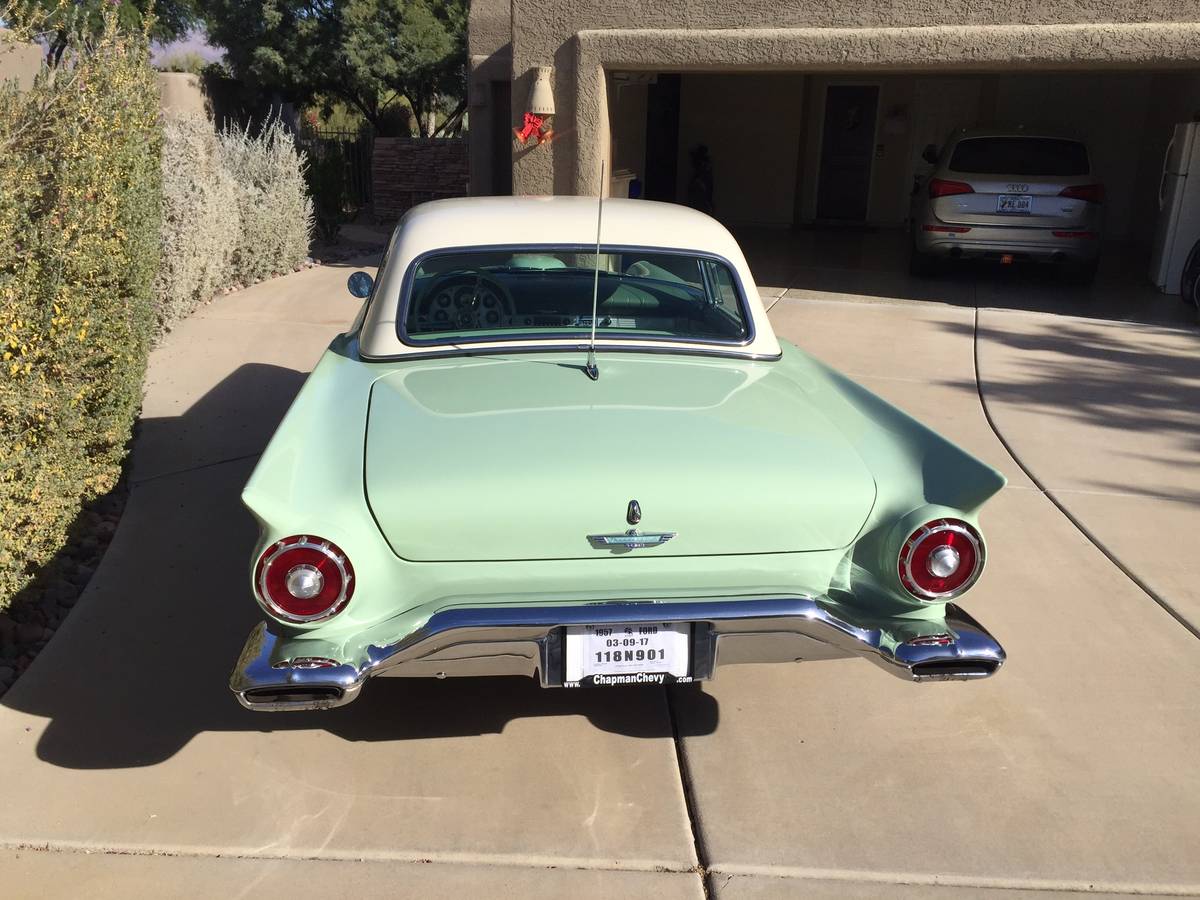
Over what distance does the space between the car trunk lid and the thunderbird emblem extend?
0.01 metres

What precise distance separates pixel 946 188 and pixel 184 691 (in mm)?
9761

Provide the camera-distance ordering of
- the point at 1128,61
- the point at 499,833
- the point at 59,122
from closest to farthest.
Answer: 1. the point at 499,833
2. the point at 59,122
3. the point at 1128,61

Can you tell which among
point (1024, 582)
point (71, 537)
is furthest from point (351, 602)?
point (1024, 582)

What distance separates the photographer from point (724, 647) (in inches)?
126

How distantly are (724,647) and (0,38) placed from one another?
14.4 feet

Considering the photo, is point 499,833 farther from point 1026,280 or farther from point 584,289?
point 1026,280

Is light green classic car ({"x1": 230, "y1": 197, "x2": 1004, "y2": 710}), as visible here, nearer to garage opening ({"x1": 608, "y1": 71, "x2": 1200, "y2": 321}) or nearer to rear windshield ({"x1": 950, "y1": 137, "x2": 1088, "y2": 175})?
rear windshield ({"x1": 950, "y1": 137, "x2": 1088, "y2": 175})

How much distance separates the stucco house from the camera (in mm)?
9820

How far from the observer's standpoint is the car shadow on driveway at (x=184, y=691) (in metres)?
3.73

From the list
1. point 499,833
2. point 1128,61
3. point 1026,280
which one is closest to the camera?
point 499,833

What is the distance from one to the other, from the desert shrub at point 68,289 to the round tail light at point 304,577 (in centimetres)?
131

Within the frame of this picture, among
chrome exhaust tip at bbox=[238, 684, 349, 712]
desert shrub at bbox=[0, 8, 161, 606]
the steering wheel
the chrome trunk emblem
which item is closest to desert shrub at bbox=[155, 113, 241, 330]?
desert shrub at bbox=[0, 8, 161, 606]

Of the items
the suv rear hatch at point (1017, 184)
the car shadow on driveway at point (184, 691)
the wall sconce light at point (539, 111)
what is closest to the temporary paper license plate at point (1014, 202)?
the suv rear hatch at point (1017, 184)

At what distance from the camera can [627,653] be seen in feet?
10.5
